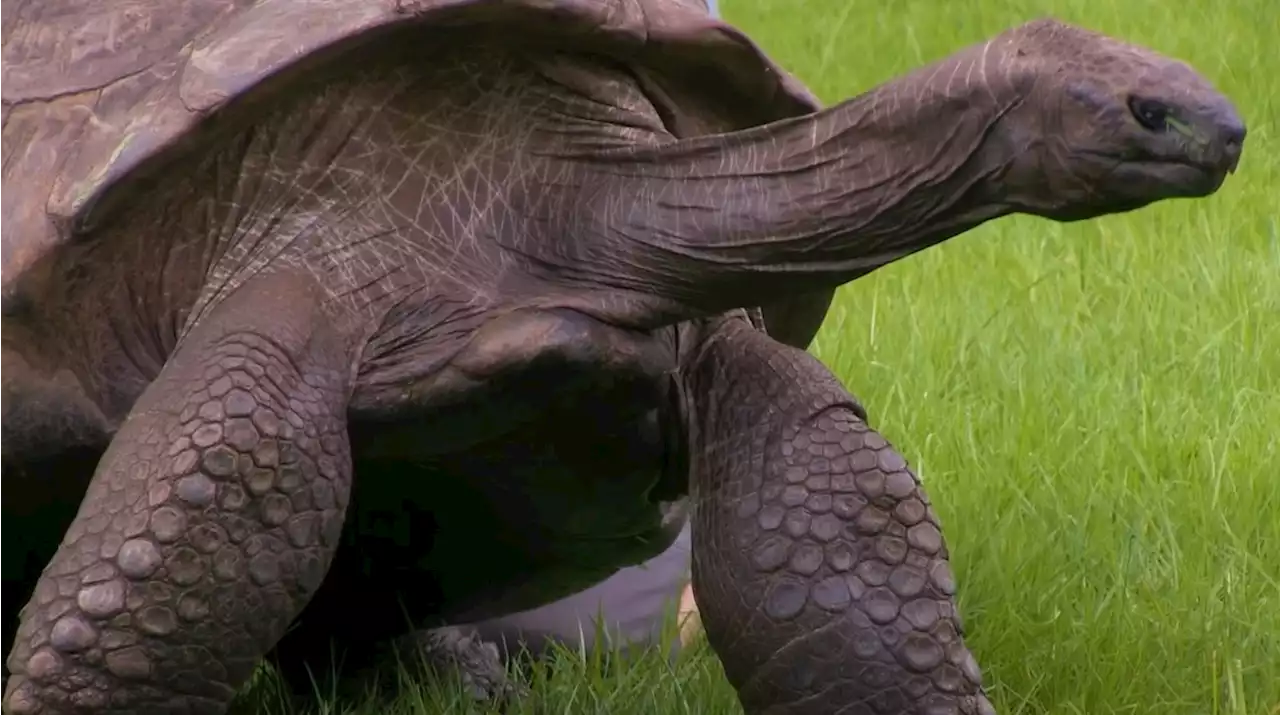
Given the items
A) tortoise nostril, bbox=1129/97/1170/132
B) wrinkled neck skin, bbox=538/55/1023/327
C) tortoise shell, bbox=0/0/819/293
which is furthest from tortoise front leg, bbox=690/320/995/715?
tortoise nostril, bbox=1129/97/1170/132

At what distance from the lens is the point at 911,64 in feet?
23.0

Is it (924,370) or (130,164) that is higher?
(130,164)

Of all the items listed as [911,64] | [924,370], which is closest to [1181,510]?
[924,370]

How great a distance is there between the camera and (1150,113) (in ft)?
5.07

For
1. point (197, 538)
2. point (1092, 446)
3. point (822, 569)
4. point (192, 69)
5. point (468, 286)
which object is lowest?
point (1092, 446)

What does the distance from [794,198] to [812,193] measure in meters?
0.02

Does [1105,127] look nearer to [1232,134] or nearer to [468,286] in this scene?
[1232,134]

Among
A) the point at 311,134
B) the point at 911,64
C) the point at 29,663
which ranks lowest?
the point at 911,64

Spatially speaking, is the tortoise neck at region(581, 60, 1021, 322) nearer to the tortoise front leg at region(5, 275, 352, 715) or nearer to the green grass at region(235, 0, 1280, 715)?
the tortoise front leg at region(5, 275, 352, 715)

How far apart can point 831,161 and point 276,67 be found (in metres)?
0.55

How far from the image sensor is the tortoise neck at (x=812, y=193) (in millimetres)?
1654

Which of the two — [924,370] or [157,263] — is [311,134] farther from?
[924,370]

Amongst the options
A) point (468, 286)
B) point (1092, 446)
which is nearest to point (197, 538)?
point (468, 286)

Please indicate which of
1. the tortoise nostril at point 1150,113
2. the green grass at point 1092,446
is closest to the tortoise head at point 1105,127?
the tortoise nostril at point 1150,113
